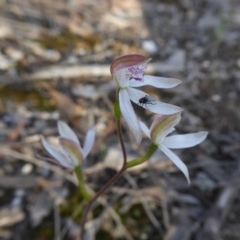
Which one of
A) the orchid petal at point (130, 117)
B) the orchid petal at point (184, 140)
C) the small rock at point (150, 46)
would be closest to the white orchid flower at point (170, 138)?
the orchid petal at point (184, 140)

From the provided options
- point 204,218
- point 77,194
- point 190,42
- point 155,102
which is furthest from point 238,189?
point 190,42

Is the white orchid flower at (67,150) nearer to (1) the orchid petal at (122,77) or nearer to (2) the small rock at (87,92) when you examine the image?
(1) the orchid petal at (122,77)

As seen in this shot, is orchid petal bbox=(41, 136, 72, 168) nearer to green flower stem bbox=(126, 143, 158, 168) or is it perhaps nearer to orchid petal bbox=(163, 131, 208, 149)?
green flower stem bbox=(126, 143, 158, 168)

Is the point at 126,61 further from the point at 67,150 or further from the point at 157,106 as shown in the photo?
the point at 67,150

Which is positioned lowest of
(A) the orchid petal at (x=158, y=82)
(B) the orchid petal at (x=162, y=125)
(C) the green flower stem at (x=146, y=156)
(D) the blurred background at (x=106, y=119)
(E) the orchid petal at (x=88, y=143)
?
(D) the blurred background at (x=106, y=119)

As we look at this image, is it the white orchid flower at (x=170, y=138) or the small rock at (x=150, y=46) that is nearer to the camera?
the white orchid flower at (x=170, y=138)

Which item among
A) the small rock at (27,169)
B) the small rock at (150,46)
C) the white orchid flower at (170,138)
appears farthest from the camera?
the small rock at (150,46)

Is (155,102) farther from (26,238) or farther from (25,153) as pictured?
(25,153)
